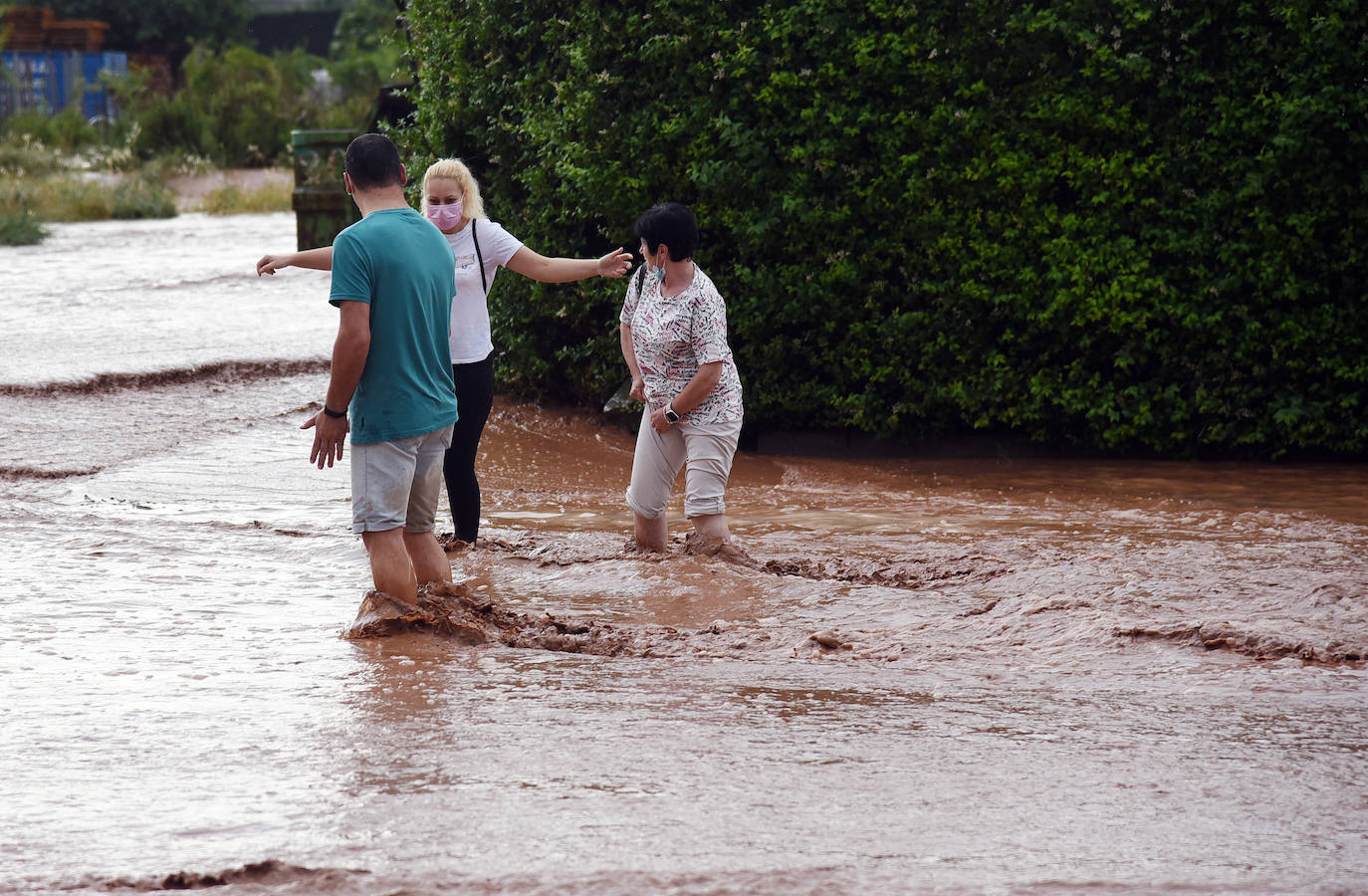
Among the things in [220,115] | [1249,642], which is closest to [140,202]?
[220,115]

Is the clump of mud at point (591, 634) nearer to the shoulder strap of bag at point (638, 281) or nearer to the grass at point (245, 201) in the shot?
the shoulder strap of bag at point (638, 281)

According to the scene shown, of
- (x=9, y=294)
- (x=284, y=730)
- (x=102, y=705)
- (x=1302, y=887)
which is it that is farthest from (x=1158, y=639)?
(x=9, y=294)

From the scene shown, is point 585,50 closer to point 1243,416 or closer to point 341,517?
point 341,517

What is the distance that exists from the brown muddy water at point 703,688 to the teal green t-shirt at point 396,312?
0.70 meters

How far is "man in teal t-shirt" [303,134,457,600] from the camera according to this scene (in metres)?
4.68

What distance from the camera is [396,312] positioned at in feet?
15.7

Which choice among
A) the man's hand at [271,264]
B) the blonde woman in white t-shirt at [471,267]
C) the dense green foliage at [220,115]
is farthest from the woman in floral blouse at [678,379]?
the dense green foliage at [220,115]

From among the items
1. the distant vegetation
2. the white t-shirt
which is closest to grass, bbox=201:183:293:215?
the distant vegetation

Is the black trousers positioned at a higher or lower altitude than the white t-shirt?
lower

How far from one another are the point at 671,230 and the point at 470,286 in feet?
3.12

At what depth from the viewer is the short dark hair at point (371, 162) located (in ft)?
16.0

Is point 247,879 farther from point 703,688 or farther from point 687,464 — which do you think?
point 687,464

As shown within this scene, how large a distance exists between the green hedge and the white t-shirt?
2.67 meters

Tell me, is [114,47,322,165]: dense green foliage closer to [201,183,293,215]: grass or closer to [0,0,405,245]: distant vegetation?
[0,0,405,245]: distant vegetation
